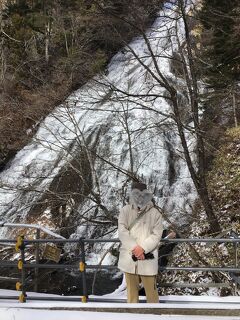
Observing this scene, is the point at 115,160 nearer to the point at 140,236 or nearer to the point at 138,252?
the point at 140,236

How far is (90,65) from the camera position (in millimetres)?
14266

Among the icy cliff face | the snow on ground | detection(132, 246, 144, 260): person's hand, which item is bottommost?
the snow on ground

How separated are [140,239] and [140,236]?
0.03m

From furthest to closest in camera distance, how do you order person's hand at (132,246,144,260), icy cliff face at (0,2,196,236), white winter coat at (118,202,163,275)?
icy cliff face at (0,2,196,236), white winter coat at (118,202,163,275), person's hand at (132,246,144,260)

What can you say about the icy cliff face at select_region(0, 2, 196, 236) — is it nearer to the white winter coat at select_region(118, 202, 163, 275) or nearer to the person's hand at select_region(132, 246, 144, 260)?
the white winter coat at select_region(118, 202, 163, 275)

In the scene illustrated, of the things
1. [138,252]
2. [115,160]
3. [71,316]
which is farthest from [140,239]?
[115,160]

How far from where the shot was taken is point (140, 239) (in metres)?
5.00

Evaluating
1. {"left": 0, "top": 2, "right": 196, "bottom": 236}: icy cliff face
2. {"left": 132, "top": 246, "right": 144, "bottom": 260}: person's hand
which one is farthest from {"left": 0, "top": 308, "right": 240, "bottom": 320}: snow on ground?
{"left": 0, "top": 2, "right": 196, "bottom": 236}: icy cliff face

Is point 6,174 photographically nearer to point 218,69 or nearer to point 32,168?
point 32,168

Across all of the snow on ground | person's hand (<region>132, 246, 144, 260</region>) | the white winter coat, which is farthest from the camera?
the white winter coat

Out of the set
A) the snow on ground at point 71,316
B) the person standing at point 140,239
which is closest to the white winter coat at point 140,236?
the person standing at point 140,239

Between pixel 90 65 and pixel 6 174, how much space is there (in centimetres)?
664

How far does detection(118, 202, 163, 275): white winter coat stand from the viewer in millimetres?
4949

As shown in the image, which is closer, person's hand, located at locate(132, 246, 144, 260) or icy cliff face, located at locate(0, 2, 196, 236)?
person's hand, located at locate(132, 246, 144, 260)
